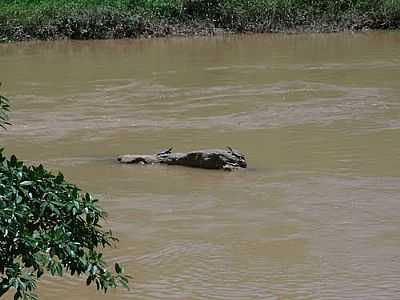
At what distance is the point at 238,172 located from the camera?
8.96m

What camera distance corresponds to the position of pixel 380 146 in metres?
10.0

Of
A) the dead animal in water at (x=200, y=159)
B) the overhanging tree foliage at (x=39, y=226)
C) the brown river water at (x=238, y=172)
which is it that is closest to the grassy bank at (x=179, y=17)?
the brown river water at (x=238, y=172)

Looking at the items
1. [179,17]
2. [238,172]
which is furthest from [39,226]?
[179,17]

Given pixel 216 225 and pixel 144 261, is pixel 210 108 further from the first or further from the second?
pixel 144 261

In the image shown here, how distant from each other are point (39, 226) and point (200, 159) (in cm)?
594

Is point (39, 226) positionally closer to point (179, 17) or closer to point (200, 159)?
point (200, 159)

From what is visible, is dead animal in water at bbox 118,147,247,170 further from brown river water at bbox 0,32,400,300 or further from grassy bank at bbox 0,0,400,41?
grassy bank at bbox 0,0,400,41

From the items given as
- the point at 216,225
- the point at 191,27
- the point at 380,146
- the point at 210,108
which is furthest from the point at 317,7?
the point at 216,225

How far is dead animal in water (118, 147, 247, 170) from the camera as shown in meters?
9.12

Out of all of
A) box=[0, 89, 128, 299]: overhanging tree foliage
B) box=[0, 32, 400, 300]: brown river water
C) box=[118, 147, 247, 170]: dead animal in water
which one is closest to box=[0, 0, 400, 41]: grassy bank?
box=[0, 32, 400, 300]: brown river water

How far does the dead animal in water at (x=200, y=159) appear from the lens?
29.9 ft

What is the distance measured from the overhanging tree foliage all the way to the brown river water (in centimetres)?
242

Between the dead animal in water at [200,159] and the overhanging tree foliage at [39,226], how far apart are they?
18.8 ft

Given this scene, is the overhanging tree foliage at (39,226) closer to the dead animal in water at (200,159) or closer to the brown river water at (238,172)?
the brown river water at (238,172)
